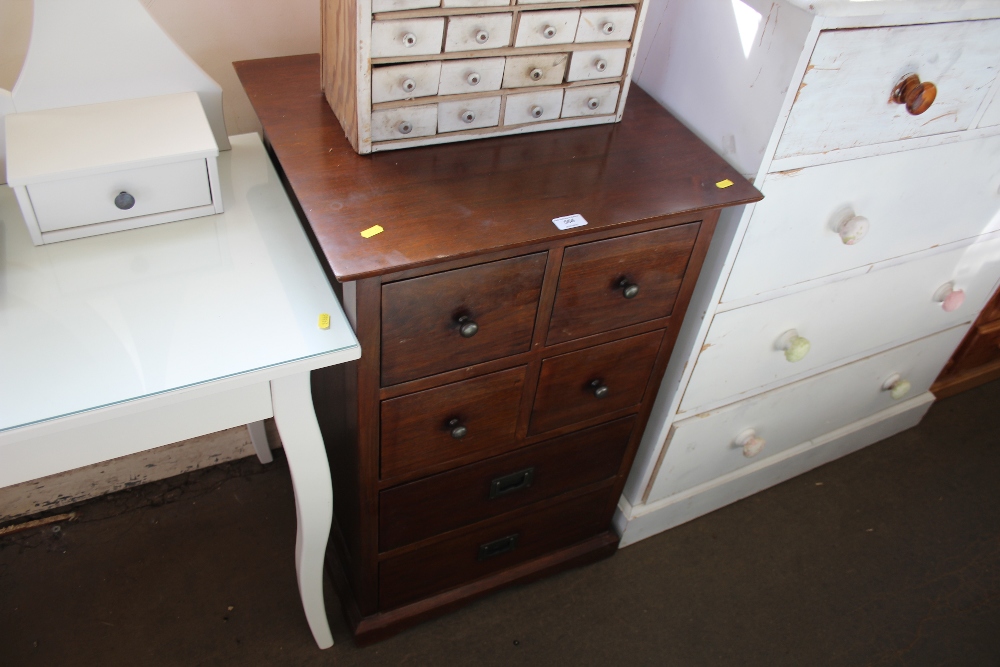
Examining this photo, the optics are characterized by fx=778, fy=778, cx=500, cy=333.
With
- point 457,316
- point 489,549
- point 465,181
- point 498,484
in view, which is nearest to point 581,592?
point 489,549

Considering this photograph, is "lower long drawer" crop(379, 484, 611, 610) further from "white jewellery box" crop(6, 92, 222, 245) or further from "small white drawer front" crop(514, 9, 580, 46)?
"small white drawer front" crop(514, 9, 580, 46)

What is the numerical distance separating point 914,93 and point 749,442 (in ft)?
2.65

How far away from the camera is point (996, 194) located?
154cm

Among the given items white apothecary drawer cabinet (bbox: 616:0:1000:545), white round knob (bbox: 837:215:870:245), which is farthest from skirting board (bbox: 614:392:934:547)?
white round knob (bbox: 837:215:870:245)

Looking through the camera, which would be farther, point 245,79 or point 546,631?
point 546,631

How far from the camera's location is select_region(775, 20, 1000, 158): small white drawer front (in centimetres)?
111

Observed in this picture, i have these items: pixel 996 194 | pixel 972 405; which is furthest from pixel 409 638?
pixel 972 405

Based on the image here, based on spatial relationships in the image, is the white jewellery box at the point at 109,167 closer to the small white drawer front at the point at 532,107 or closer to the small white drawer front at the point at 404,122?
the small white drawer front at the point at 404,122

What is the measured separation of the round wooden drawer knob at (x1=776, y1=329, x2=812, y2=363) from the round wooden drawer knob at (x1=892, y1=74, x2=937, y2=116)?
46cm

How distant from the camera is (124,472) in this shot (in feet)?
5.73

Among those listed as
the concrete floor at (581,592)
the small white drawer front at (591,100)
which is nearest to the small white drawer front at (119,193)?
the small white drawer front at (591,100)

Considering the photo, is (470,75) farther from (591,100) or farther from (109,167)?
(109,167)

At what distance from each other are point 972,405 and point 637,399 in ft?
4.52

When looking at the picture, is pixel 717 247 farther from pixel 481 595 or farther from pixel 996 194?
pixel 481 595
